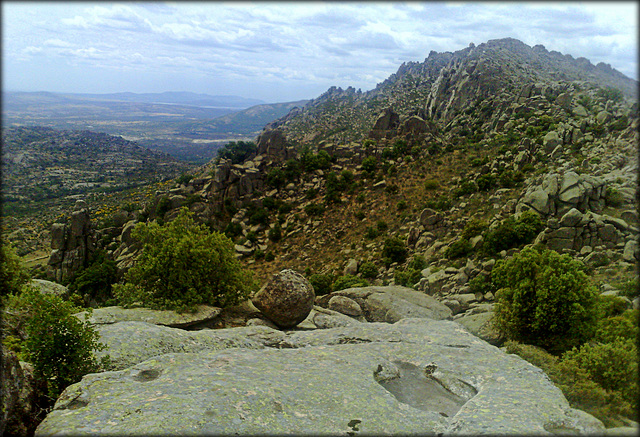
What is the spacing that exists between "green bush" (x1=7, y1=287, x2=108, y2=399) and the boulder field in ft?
3.26

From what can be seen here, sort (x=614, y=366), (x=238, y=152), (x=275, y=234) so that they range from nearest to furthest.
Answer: (x=614, y=366) → (x=275, y=234) → (x=238, y=152)

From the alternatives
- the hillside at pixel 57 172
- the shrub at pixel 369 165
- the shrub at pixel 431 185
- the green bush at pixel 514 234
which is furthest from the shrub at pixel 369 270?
the hillside at pixel 57 172

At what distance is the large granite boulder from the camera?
20.6 m

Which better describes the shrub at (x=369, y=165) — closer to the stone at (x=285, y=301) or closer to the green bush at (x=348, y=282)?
the green bush at (x=348, y=282)

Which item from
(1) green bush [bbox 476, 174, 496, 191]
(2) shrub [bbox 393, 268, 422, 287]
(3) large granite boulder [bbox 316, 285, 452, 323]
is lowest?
(2) shrub [bbox 393, 268, 422, 287]

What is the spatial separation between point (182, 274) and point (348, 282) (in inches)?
736

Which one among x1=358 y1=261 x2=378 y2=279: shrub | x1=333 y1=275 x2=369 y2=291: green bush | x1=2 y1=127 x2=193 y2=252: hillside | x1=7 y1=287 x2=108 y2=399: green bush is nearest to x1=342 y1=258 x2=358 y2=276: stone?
x1=358 y1=261 x2=378 y2=279: shrub

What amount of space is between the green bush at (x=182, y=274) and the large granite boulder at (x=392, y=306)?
682cm

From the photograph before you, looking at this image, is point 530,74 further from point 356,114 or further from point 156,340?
point 156,340

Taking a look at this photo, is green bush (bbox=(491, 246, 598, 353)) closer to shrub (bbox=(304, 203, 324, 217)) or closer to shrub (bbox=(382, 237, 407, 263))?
shrub (bbox=(382, 237, 407, 263))

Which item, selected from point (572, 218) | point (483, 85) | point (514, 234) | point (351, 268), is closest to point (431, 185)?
point (351, 268)

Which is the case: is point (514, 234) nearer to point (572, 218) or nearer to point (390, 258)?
point (572, 218)

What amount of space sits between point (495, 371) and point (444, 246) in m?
24.1

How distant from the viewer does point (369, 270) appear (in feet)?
119
